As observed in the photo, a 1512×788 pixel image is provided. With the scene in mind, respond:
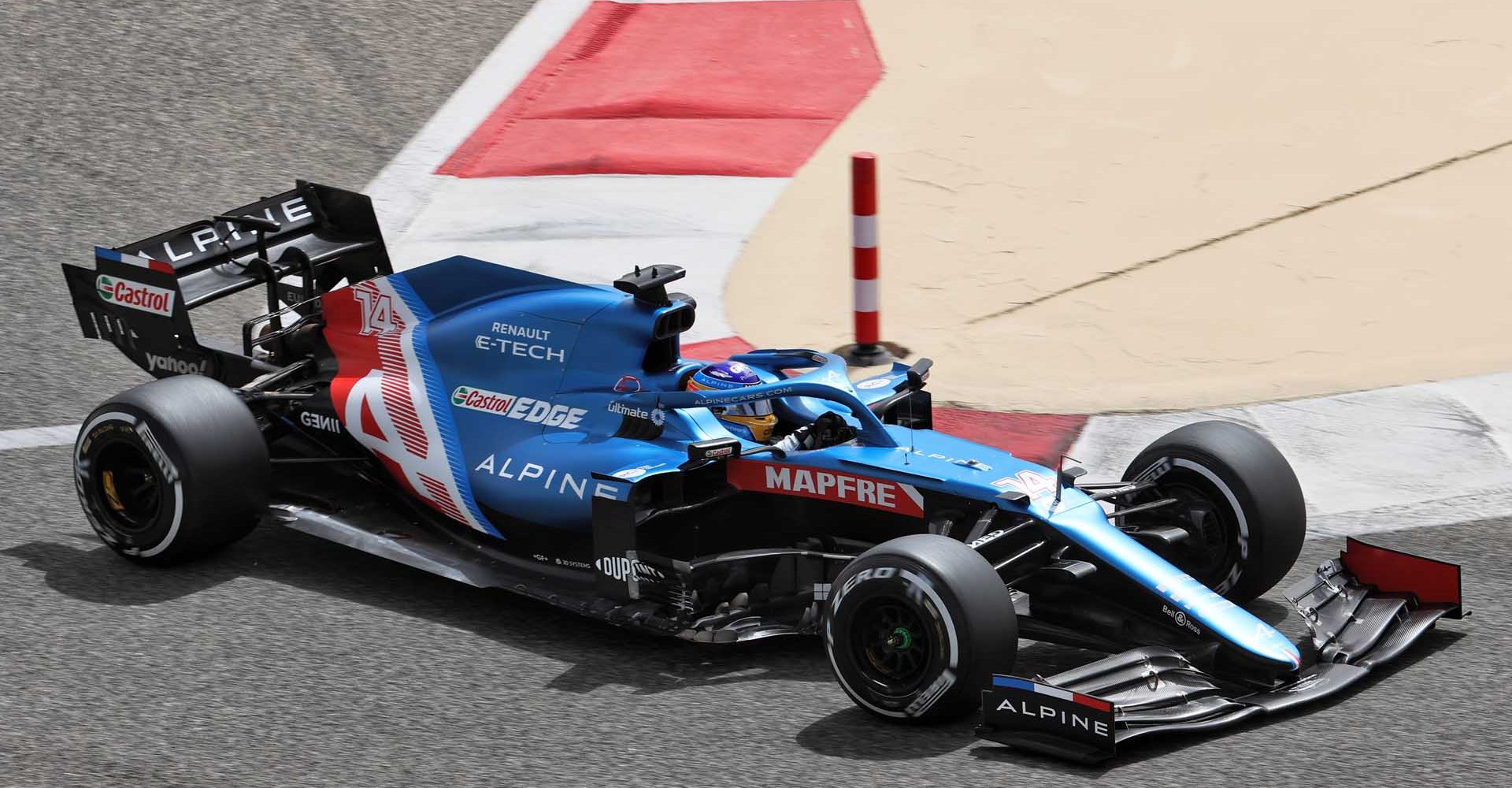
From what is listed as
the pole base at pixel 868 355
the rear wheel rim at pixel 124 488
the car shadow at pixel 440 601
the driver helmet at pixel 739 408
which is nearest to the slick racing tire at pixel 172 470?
the rear wheel rim at pixel 124 488

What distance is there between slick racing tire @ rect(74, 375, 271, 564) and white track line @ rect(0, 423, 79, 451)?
1.54 meters

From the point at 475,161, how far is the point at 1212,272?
201 inches

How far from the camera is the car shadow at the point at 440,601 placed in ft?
20.6

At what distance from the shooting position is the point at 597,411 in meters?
6.89

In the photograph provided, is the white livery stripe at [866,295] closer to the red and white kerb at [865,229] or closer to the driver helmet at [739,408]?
the red and white kerb at [865,229]

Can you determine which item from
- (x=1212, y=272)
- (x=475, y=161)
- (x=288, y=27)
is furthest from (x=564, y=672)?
(x=288, y=27)

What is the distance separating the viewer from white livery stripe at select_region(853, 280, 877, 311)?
9445 millimetres

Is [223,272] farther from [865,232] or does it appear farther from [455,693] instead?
[865,232]

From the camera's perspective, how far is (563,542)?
267 inches

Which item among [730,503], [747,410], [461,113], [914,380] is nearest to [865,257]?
[914,380]

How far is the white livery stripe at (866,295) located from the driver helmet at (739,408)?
2635 mm

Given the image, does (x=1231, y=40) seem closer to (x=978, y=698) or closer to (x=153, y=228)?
(x=153, y=228)

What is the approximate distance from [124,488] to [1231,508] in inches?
170

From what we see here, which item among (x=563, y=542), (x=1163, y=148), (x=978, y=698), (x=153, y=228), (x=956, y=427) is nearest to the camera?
(x=978, y=698)
